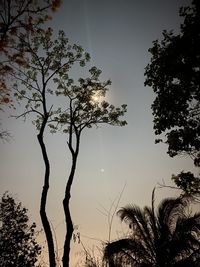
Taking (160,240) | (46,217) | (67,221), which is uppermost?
(46,217)

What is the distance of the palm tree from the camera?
10938 millimetres

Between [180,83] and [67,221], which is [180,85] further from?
[67,221]

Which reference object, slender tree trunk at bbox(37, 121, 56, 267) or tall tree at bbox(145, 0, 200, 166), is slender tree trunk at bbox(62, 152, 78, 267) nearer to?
slender tree trunk at bbox(37, 121, 56, 267)

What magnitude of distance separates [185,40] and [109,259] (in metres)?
7.90

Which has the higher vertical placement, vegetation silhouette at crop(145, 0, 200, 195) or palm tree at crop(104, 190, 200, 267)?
vegetation silhouette at crop(145, 0, 200, 195)

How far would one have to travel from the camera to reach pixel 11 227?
2388cm

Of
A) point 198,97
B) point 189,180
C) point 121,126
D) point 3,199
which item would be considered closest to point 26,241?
point 3,199

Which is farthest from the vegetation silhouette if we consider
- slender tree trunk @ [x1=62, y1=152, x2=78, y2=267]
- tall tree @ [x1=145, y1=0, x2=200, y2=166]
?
slender tree trunk @ [x1=62, y1=152, x2=78, y2=267]

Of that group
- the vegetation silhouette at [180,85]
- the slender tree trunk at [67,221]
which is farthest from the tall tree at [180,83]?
the slender tree trunk at [67,221]

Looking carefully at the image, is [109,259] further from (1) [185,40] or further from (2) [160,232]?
(1) [185,40]

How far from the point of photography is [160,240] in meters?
11.7

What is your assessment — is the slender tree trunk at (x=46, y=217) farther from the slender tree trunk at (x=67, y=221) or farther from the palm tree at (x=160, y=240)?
the palm tree at (x=160, y=240)

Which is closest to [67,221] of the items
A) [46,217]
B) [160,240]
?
[46,217]

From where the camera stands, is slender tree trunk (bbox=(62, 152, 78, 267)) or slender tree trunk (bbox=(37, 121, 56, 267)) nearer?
slender tree trunk (bbox=(37, 121, 56, 267))
